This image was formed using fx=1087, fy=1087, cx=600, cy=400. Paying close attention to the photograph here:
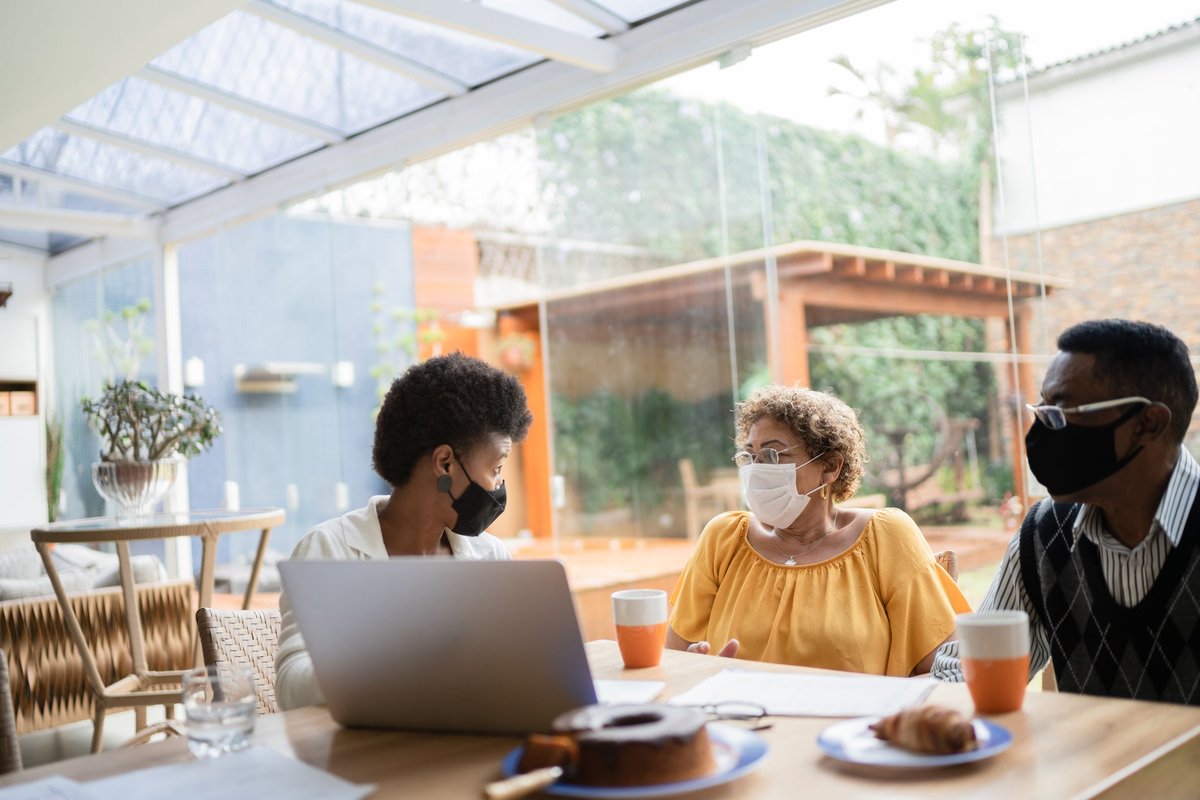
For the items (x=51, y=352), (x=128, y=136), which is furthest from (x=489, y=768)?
(x=51, y=352)

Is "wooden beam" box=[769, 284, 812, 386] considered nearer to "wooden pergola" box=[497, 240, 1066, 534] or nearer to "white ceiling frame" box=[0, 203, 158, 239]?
"wooden pergola" box=[497, 240, 1066, 534]

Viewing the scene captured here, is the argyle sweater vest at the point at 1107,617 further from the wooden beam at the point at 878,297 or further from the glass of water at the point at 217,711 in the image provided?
the wooden beam at the point at 878,297

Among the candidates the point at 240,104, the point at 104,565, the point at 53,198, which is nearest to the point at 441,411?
the point at 240,104

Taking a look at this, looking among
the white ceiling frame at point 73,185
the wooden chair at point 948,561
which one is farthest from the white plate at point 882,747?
the white ceiling frame at point 73,185

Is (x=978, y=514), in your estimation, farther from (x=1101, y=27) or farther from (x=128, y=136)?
(x=128, y=136)

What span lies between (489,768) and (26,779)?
49 centimetres

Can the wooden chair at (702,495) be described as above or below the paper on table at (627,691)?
above

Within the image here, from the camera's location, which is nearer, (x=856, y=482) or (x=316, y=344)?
(x=856, y=482)

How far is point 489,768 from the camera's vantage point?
111cm

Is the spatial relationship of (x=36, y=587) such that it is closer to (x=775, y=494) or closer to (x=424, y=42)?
(x=424, y=42)

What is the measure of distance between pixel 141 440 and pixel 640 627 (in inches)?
108

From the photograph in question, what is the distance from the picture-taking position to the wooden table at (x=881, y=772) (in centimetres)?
100

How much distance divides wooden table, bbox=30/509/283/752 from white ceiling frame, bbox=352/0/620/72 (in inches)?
66.6

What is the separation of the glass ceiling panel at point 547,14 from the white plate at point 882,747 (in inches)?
114
